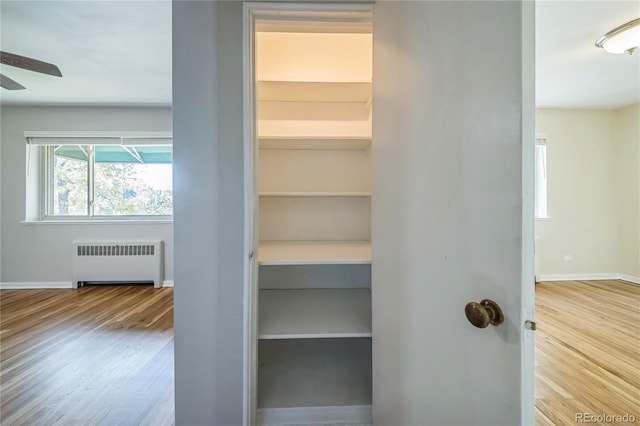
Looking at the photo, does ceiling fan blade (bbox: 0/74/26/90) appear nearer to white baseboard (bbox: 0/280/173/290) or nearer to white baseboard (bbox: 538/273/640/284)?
white baseboard (bbox: 0/280/173/290)

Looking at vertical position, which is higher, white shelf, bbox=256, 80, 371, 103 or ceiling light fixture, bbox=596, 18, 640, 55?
ceiling light fixture, bbox=596, 18, 640, 55

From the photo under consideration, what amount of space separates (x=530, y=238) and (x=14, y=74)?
177 inches

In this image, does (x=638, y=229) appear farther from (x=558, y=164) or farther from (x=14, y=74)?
(x=14, y=74)

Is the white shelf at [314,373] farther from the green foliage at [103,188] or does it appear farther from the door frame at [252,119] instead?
the green foliage at [103,188]

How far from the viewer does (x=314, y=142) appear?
174 centimetres

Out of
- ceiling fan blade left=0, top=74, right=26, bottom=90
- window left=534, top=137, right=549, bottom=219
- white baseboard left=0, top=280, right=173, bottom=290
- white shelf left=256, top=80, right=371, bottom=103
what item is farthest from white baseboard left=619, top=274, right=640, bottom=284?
white baseboard left=0, top=280, right=173, bottom=290

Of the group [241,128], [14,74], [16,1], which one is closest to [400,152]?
[241,128]

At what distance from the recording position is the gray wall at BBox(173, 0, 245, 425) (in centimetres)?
120

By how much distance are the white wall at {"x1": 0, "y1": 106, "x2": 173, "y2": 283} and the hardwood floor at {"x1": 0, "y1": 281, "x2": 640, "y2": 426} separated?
53 cm

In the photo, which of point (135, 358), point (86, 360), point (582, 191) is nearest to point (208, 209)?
point (135, 358)

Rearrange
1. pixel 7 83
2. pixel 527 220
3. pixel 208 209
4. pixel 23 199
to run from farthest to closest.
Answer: pixel 23 199
pixel 7 83
pixel 208 209
pixel 527 220

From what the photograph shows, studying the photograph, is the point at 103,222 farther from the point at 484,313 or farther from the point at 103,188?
the point at 484,313

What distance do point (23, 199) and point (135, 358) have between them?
11.3 feet

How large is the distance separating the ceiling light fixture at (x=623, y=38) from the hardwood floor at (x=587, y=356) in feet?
7.92
